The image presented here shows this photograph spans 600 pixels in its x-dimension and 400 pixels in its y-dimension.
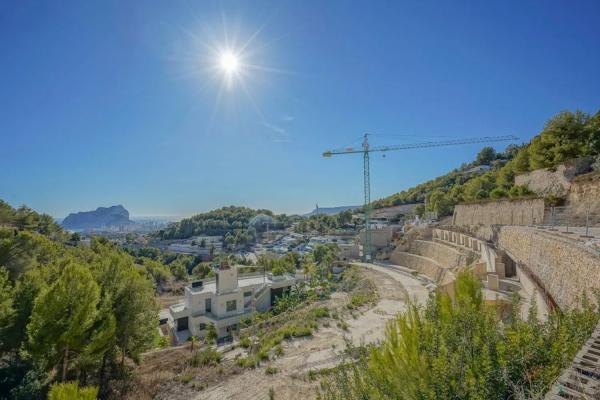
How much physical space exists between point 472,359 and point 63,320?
1121 centimetres

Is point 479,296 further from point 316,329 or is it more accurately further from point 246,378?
point 316,329

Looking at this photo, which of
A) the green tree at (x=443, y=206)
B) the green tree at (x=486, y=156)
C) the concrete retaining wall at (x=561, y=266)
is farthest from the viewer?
the green tree at (x=486, y=156)

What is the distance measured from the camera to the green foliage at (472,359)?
412 centimetres

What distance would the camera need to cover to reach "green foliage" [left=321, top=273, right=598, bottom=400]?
13.5ft

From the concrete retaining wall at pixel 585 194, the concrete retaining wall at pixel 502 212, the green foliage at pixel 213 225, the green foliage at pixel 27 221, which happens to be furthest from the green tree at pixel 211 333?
the green foliage at pixel 213 225

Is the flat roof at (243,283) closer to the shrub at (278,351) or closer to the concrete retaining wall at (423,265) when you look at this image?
the shrub at (278,351)

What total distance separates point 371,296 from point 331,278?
38.6 ft

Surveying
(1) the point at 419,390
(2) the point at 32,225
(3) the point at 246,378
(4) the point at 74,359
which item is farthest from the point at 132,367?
(2) the point at 32,225

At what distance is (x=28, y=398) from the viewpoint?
8367 mm

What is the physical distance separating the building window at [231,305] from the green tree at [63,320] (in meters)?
12.5

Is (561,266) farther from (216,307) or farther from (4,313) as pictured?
(216,307)

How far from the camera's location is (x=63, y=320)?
912 centimetres

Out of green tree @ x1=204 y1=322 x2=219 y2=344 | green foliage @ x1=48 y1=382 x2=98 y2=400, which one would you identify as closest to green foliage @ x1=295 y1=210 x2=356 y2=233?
green tree @ x1=204 y1=322 x2=219 y2=344

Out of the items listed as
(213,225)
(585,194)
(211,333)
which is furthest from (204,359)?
(213,225)
